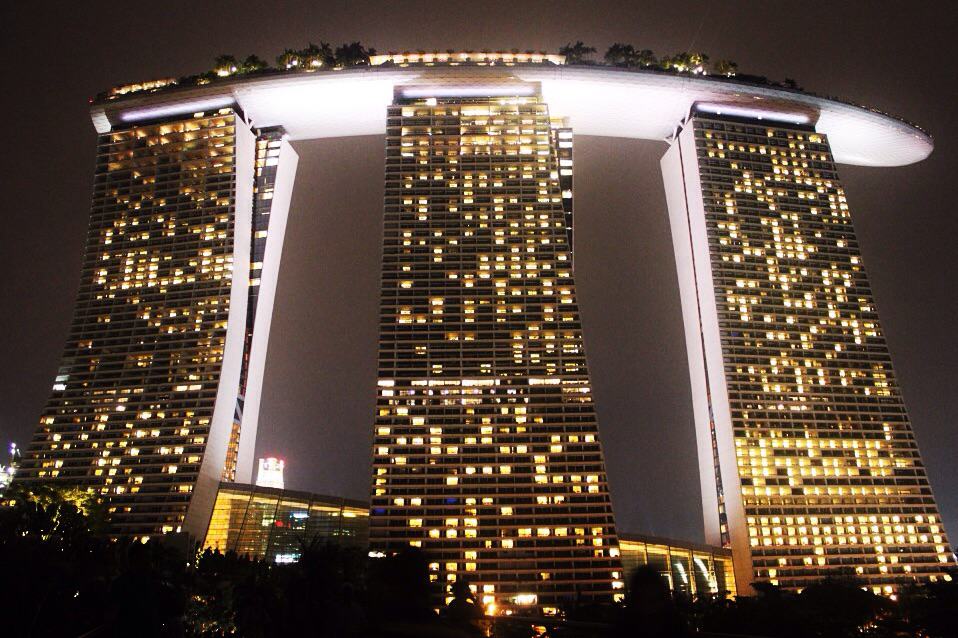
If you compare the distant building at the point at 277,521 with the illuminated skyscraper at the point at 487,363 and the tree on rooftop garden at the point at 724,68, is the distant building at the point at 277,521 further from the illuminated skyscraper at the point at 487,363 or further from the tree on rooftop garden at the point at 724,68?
the tree on rooftop garden at the point at 724,68

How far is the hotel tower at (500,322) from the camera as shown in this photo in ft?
292

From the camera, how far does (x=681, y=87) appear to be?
111688mm

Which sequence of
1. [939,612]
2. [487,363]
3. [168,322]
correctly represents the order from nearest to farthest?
[939,612] → [487,363] → [168,322]

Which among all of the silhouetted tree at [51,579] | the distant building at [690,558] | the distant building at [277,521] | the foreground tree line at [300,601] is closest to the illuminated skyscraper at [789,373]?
the distant building at [690,558]

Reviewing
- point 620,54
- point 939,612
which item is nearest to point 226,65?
point 620,54

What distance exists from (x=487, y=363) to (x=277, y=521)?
30202 mm

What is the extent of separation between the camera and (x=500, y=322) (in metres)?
96.6

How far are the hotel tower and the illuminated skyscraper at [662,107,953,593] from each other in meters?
0.32

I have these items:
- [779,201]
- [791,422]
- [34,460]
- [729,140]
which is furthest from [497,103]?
[34,460]

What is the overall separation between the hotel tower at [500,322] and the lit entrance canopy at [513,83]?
370mm

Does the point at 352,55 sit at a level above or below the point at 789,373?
above

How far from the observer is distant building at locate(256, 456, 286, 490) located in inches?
5079

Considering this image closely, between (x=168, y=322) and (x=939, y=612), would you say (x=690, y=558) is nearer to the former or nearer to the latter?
(x=939, y=612)

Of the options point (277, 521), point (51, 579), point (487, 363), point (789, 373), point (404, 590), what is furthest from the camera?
point (789, 373)
